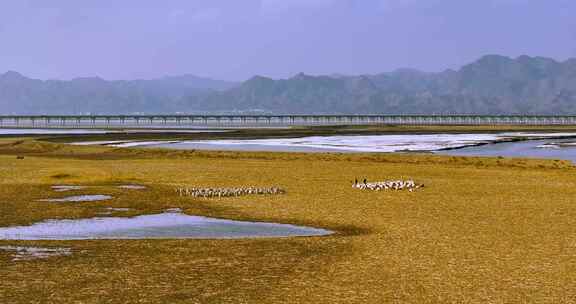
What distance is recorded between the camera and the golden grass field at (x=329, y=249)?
1158 centimetres

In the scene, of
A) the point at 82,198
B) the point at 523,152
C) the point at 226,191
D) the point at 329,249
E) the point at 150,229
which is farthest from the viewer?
the point at 523,152

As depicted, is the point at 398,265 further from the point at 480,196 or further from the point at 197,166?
the point at 197,166

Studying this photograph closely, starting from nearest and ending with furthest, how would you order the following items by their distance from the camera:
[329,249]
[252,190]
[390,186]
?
[329,249], [252,190], [390,186]

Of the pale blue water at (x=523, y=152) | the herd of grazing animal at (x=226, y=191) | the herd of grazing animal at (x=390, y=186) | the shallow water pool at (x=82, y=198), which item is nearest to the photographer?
the shallow water pool at (x=82, y=198)

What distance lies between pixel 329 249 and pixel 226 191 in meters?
10.8

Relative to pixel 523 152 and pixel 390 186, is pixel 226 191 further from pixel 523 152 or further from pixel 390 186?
pixel 523 152

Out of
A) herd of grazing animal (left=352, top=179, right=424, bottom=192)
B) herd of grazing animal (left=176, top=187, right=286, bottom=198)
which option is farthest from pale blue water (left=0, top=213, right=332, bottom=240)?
herd of grazing animal (left=352, top=179, right=424, bottom=192)

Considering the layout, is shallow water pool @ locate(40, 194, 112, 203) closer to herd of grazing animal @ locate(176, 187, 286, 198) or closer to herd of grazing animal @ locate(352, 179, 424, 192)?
herd of grazing animal @ locate(176, 187, 286, 198)

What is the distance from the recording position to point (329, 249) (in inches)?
600

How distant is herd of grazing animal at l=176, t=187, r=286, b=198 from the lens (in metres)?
25.4

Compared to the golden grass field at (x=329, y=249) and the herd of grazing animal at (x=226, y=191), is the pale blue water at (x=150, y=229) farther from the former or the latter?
the herd of grazing animal at (x=226, y=191)

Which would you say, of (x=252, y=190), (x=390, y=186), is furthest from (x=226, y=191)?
(x=390, y=186)

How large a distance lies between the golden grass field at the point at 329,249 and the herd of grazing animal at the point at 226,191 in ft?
1.92

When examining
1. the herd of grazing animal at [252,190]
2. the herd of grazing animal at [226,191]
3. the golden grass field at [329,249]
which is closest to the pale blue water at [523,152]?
the golden grass field at [329,249]
